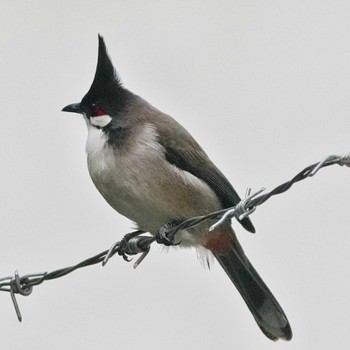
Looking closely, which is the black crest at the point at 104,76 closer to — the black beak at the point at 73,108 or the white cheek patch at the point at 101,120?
the black beak at the point at 73,108

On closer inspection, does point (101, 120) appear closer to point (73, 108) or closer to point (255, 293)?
point (73, 108)

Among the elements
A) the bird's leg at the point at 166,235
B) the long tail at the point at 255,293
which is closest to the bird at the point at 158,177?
the long tail at the point at 255,293

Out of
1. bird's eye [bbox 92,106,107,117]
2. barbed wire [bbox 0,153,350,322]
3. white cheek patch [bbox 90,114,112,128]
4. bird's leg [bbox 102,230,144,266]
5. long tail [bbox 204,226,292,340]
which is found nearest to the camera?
barbed wire [bbox 0,153,350,322]

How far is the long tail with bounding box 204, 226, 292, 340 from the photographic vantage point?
726 centimetres

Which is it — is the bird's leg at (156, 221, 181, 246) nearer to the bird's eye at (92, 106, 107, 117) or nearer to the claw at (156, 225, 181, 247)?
the claw at (156, 225, 181, 247)

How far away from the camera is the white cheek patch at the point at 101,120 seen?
6.95m

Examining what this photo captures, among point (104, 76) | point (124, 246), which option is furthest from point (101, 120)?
point (124, 246)

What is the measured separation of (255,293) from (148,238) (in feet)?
4.31

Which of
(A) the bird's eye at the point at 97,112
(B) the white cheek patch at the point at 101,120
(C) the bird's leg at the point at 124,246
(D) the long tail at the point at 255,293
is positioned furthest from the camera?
(D) the long tail at the point at 255,293

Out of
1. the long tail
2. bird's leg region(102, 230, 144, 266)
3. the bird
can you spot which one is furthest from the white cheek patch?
the long tail

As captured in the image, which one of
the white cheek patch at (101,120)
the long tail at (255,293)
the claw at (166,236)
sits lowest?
the long tail at (255,293)

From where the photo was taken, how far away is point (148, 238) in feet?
20.8

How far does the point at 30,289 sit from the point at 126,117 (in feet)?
6.51

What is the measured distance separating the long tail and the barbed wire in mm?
828
